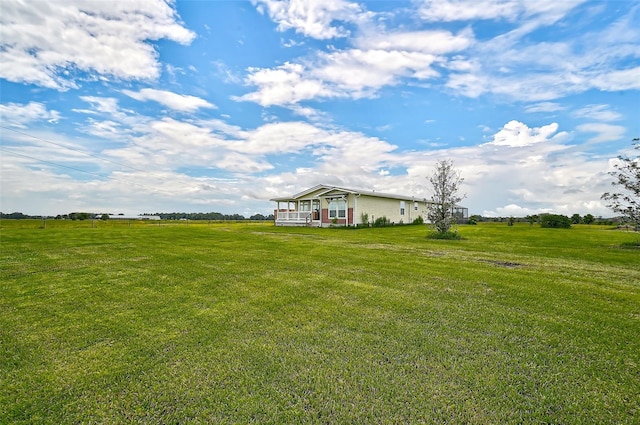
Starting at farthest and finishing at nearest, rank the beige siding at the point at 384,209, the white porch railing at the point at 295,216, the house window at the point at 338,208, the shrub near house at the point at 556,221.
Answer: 1. the white porch railing at the point at 295,216
2. the beige siding at the point at 384,209
3. the house window at the point at 338,208
4. the shrub near house at the point at 556,221

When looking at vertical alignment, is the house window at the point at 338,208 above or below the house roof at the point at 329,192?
below

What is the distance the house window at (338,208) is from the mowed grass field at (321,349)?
67.5 ft

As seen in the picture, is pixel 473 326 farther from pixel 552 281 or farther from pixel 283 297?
pixel 552 281

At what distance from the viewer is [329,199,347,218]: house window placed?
88.1ft

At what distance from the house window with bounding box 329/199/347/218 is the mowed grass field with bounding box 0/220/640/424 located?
20.6 m

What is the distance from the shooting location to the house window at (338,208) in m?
26.8

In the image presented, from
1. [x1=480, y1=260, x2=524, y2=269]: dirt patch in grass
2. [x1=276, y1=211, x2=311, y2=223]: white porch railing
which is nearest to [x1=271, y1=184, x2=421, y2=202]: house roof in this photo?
[x1=276, y1=211, x2=311, y2=223]: white porch railing

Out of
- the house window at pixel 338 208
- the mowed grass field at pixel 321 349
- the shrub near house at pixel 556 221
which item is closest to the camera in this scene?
the mowed grass field at pixel 321 349

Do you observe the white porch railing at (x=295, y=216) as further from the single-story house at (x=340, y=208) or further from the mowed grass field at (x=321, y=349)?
the mowed grass field at (x=321, y=349)

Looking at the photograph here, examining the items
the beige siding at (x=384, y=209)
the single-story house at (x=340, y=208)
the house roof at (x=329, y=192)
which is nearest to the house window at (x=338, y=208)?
the single-story house at (x=340, y=208)

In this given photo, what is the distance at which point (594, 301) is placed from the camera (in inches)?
183

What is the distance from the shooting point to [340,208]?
88.9 ft

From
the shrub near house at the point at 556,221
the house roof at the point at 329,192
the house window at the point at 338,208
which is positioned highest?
the house roof at the point at 329,192

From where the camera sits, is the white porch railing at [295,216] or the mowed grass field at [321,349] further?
the white porch railing at [295,216]
